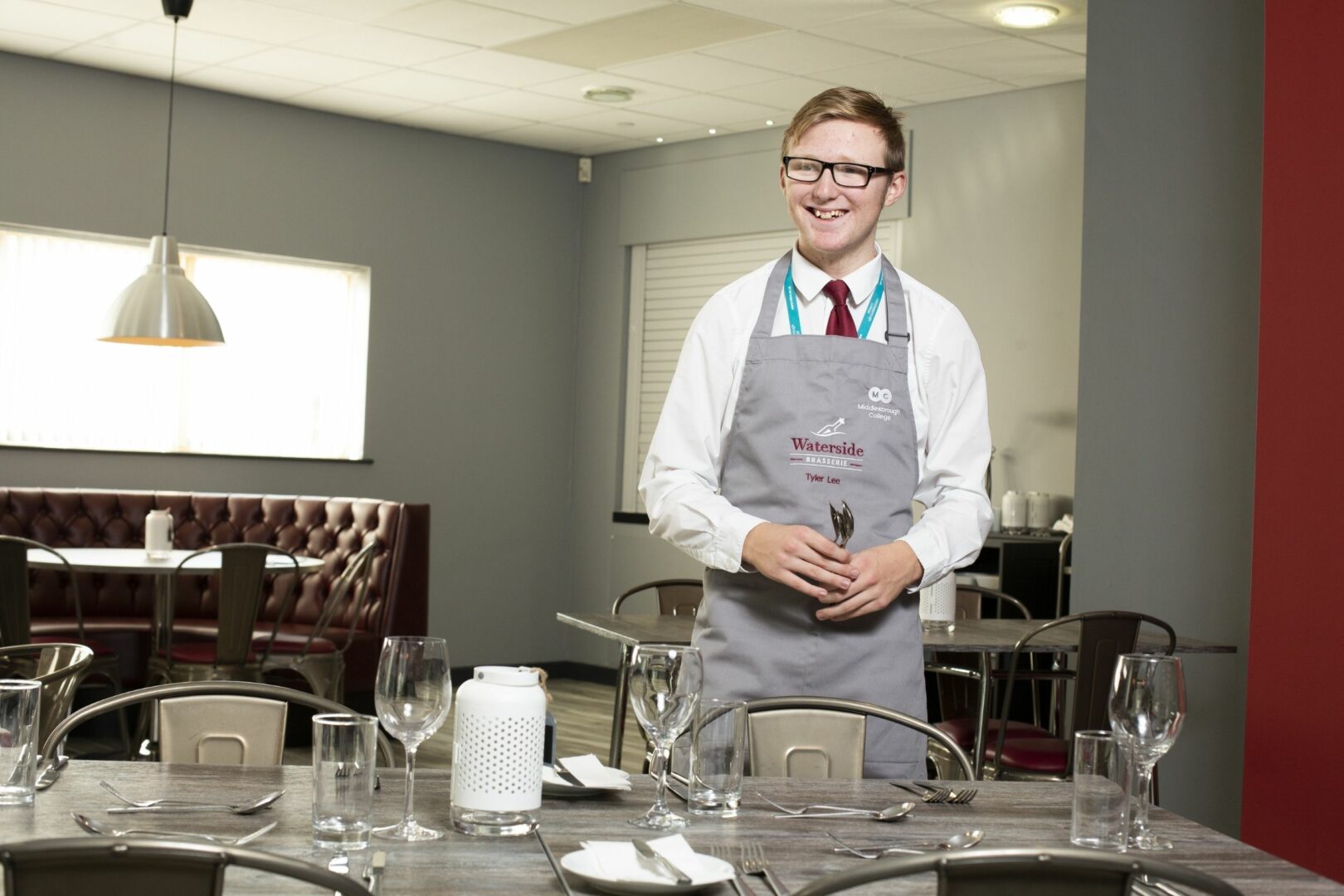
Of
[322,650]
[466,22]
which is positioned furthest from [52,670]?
[466,22]

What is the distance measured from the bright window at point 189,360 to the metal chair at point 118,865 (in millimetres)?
6287

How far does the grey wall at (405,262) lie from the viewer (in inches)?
273

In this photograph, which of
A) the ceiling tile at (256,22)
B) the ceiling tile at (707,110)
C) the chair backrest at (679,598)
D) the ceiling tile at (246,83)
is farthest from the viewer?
the ceiling tile at (707,110)

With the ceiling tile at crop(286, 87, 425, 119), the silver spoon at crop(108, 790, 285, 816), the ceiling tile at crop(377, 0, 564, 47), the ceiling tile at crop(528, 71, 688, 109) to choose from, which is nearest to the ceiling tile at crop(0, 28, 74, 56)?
the ceiling tile at crop(286, 87, 425, 119)

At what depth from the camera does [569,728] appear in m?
6.97

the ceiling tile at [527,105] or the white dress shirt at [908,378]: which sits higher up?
the ceiling tile at [527,105]

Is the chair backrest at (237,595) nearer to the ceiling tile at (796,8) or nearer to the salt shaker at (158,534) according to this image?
the salt shaker at (158,534)

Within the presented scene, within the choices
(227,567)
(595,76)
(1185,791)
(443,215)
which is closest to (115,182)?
(443,215)

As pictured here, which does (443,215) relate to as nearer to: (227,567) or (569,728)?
(569,728)

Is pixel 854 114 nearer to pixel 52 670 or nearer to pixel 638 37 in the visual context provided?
pixel 52 670

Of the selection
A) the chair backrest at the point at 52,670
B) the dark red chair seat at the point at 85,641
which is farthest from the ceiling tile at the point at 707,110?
the chair backrest at the point at 52,670

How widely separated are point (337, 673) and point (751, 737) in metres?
4.26

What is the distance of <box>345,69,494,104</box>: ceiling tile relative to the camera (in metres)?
6.96

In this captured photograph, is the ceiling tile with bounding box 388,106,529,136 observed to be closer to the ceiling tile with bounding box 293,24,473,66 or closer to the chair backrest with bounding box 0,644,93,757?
the ceiling tile with bounding box 293,24,473,66
